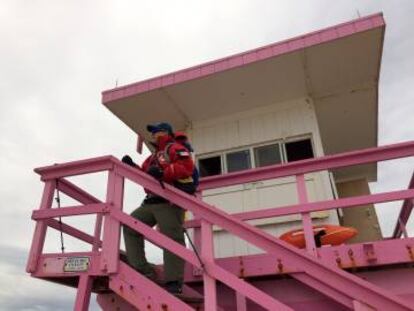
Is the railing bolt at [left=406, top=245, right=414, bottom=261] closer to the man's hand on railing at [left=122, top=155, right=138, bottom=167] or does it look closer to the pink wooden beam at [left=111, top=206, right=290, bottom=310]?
the pink wooden beam at [left=111, top=206, right=290, bottom=310]

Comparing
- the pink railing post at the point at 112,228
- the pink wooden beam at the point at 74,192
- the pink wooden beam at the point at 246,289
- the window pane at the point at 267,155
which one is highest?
the window pane at the point at 267,155

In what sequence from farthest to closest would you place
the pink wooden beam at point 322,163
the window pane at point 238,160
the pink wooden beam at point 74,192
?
1. the window pane at point 238,160
2. the pink wooden beam at point 74,192
3. the pink wooden beam at point 322,163

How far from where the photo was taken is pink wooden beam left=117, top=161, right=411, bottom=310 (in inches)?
88.0

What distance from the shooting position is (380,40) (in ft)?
17.1

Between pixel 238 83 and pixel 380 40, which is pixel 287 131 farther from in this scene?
pixel 380 40

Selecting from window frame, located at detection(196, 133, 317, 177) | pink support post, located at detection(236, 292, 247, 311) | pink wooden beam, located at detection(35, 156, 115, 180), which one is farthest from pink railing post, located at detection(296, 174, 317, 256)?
window frame, located at detection(196, 133, 317, 177)

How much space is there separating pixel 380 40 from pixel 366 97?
1.45 metres

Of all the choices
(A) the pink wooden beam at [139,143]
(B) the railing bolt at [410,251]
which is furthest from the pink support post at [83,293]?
(A) the pink wooden beam at [139,143]

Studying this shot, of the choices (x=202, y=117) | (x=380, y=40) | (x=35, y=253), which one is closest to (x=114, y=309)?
(x=35, y=253)

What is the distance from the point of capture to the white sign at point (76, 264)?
3123 millimetres

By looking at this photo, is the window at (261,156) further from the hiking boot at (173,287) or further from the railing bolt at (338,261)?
the hiking boot at (173,287)

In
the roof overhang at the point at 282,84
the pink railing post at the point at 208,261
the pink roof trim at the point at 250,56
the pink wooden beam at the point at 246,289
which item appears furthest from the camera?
the roof overhang at the point at 282,84

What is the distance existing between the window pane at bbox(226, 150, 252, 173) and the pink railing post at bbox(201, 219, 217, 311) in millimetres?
3566

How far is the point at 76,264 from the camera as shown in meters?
3.16
